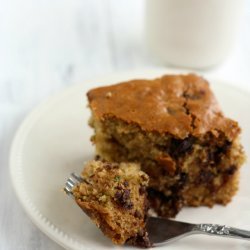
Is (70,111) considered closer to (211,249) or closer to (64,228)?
(64,228)

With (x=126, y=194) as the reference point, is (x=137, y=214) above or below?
below

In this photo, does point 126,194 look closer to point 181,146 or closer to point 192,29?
point 181,146

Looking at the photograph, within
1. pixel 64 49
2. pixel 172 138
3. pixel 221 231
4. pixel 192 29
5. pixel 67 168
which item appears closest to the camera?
pixel 221 231

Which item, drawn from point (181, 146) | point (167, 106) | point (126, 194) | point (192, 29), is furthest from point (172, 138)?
point (192, 29)

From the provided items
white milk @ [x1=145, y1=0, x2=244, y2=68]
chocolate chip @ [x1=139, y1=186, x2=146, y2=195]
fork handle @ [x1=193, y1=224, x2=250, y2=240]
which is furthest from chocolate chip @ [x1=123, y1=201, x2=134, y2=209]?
white milk @ [x1=145, y1=0, x2=244, y2=68]

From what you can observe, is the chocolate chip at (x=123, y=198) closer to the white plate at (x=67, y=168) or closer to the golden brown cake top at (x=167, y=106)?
the white plate at (x=67, y=168)

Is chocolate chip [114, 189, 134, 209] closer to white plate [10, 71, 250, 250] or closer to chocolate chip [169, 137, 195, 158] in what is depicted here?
white plate [10, 71, 250, 250]

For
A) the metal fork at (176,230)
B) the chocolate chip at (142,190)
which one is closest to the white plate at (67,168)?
the metal fork at (176,230)
